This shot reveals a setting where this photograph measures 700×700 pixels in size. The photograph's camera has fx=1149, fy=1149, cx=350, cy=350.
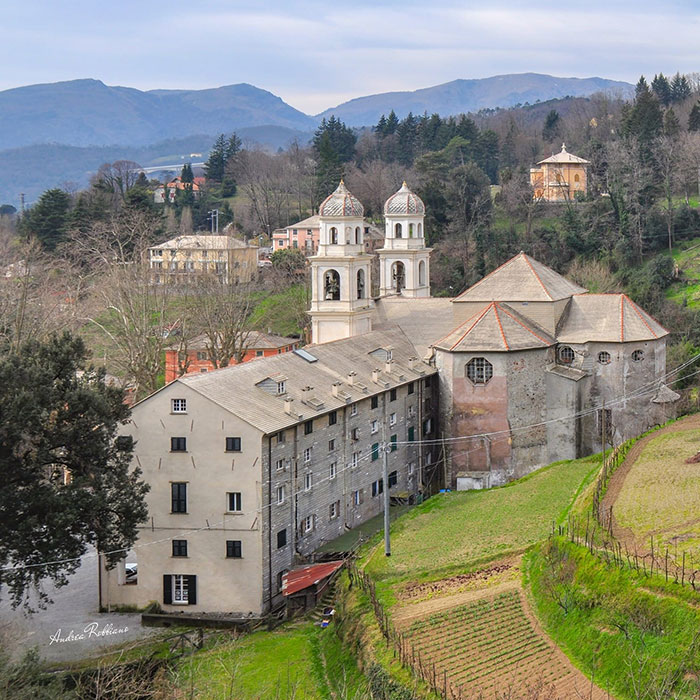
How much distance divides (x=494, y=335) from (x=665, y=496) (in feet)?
54.0

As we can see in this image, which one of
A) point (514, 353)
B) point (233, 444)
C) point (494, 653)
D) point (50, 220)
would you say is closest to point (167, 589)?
point (233, 444)

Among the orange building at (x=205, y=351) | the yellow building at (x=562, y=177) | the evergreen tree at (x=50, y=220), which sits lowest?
the orange building at (x=205, y=351)

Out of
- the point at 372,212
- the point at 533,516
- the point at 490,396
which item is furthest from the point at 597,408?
the point at 372,212

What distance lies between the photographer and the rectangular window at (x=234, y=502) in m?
38.5

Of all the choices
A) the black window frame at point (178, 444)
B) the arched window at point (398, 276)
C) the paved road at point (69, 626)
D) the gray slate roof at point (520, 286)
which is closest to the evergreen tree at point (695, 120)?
the arched window at point (398, 276)

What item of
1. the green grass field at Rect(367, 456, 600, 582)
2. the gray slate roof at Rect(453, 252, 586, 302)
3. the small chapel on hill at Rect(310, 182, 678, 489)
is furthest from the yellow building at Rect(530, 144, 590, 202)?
the green grass field at Rect(367, 456, 600, 582)

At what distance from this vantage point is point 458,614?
3191 centimetres

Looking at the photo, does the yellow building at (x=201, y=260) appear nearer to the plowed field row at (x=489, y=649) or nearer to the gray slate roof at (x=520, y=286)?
the gray slate roof at (x=520, y=286)

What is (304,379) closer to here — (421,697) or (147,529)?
(147,529)

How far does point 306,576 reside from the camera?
38.2 meters

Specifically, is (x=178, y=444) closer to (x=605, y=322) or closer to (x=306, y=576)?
(x=306, y=576)

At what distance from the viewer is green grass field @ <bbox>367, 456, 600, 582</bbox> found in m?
36.5

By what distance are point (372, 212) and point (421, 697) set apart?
83.0 metres
